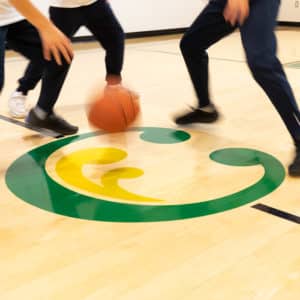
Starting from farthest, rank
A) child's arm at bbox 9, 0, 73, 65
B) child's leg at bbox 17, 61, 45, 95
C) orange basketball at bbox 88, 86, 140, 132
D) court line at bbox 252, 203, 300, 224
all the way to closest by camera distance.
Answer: child's leg at bbox 17, 61, 45, 95 → orange basketball at bbox 88, 86, 140, 132 → child's arm at bbox 9, 0, 73, 65 → court line at bbox 252, 203, 300, 224

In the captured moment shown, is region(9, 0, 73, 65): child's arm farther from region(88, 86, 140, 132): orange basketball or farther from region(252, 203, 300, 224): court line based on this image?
region(252, 203, 300, 224): court line

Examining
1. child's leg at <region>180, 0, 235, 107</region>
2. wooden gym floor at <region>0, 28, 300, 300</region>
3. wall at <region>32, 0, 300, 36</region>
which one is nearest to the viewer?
wooden gym floor at <region>0, 28, 300, 300</region>

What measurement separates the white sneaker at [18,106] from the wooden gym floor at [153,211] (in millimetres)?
76

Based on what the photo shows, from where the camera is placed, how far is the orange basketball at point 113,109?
1.80 meters

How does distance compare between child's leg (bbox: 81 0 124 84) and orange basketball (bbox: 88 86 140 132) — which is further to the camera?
child's leg (bbox: 81 0 124 84)

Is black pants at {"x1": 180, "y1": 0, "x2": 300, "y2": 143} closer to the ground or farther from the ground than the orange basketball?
farther from the ground

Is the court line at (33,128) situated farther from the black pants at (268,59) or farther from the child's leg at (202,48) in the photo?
the black pants at (268,59)

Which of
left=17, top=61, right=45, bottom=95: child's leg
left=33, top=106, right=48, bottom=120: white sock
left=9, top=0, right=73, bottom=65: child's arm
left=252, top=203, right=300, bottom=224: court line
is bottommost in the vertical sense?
left=252, top=203, right=300, bottom=224: court line

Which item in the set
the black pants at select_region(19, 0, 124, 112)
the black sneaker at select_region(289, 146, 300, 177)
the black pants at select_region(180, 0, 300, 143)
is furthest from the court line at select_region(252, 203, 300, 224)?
the black pants at select_region(19, 0, 124, 112)

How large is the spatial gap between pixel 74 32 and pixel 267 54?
0.91m

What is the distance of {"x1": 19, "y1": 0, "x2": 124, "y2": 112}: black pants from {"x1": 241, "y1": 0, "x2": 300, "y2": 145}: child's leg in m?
0.71

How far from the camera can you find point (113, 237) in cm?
126

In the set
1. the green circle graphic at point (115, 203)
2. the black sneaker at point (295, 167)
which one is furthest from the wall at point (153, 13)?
the black sneaker at point (295, 167)

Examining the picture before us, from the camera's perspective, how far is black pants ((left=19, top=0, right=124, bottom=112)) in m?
2.02
